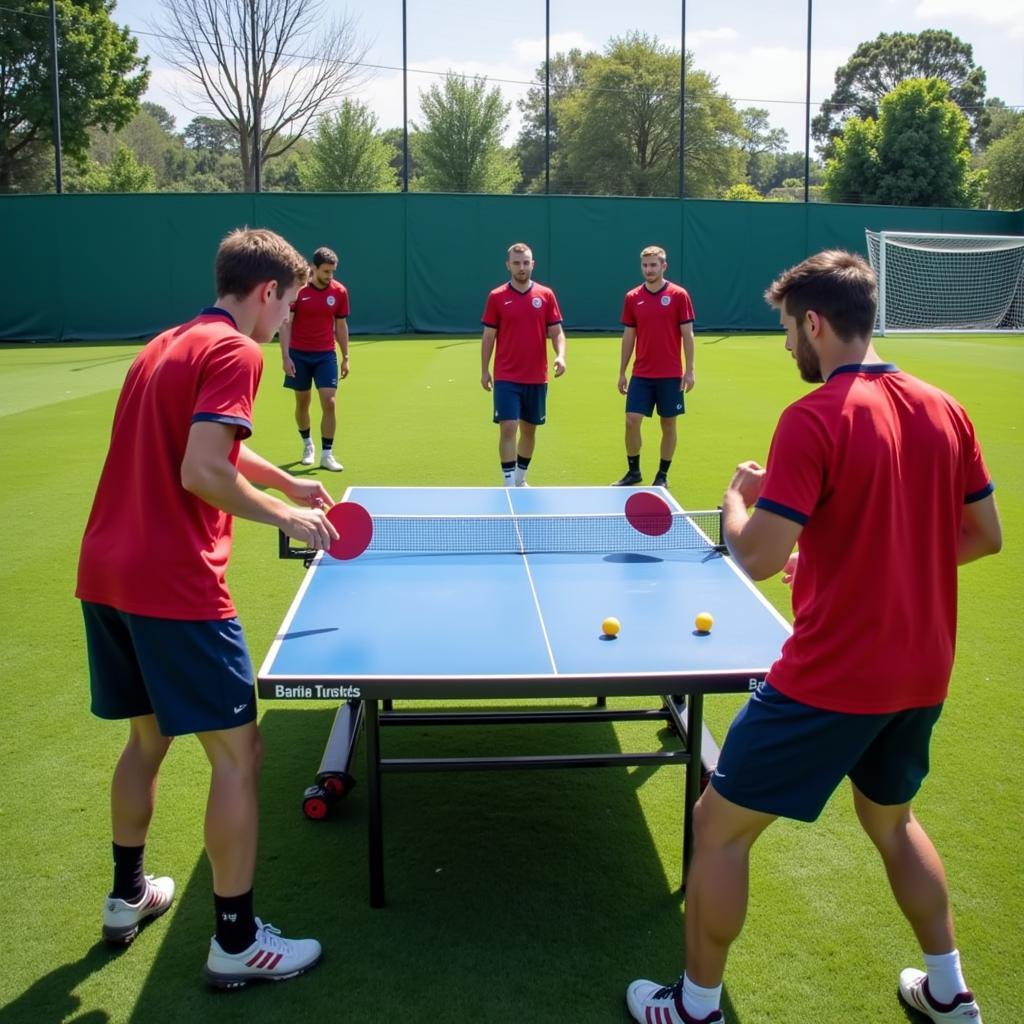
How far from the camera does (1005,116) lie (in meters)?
68.6

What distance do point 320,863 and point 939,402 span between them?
8.46 feet

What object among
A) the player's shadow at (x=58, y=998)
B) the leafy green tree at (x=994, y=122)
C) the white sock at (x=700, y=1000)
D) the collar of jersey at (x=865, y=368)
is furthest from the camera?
the leafy green tree at (x=994, y=122)

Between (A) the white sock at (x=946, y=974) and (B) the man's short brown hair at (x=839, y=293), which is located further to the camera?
(A) the white sock at (x=946, y=974)

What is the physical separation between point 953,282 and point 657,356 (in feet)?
71.7

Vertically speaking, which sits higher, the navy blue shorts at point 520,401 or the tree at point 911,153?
the tree at point 911,153

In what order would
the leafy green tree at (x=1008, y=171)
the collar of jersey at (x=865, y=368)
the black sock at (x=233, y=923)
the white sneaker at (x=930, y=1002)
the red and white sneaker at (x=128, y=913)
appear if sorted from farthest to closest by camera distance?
the leafy green tree at (x=1008, y=171)
the red and white sneaker at (x=128, y=913)
the black sock at (x=233, y=923)
the white sneaker at (x=930, y=1002)
the collar of jersey at (x=865, y=368)

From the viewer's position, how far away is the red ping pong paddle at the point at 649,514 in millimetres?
4633

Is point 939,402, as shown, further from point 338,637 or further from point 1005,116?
point 1005,116

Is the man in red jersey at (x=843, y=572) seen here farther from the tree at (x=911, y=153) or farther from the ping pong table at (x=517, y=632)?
the tree at (x=911, y=153)

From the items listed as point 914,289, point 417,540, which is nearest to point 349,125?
point 914,289

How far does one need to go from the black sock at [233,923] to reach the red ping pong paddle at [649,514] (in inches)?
92.4

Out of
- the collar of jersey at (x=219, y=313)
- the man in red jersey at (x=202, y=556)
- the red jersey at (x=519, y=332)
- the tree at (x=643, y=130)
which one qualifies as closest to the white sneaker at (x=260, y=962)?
the man in red jersey at (x=202, y=556)

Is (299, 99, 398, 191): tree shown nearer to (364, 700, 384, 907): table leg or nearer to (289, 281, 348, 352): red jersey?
(289, 281, 348, 352): red jersey

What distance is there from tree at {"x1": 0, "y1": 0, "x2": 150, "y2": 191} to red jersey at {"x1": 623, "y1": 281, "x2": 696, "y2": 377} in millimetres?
32732
